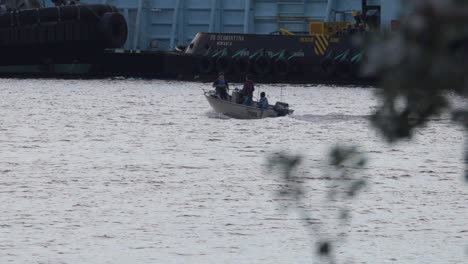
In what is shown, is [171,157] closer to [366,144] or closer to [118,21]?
[366,144]

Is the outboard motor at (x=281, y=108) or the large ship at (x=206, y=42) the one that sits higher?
the large ship at (x=206, y=42)

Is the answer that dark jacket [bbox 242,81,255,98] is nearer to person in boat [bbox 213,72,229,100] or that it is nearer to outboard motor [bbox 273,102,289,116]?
person in boat [bbox 213,72,229,100]

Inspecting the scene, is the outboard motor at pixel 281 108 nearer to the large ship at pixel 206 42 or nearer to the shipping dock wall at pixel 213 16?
the large ship at pixel 206 42

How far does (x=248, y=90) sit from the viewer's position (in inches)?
2050

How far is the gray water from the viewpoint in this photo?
20969 millimetres

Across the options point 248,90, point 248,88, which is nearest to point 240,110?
point 248,90

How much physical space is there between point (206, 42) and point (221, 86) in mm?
36976

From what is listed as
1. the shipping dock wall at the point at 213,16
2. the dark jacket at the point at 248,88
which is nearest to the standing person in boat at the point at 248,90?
the dark jacket at the point at 248,88

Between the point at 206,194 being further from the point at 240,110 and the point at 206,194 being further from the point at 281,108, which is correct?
the point at 240,110

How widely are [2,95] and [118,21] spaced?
37.9 ft

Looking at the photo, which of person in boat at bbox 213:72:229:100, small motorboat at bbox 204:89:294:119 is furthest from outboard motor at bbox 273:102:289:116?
person in boat at bbox 213:72:229:100

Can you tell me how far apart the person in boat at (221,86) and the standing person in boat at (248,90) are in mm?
836

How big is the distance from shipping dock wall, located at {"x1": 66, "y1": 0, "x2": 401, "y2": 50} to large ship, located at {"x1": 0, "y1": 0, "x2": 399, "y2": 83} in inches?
3.4

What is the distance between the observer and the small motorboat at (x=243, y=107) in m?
53.1
